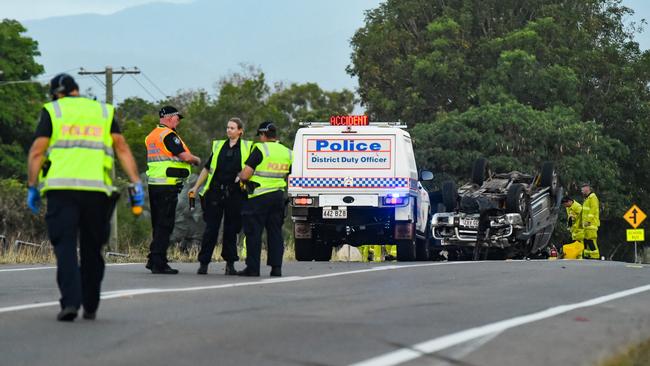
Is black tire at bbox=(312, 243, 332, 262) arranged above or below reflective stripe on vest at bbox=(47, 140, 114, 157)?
below

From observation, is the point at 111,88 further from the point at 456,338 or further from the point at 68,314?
the point at 456,338

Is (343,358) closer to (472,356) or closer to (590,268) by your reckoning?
(472,356)

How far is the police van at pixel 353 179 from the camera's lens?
25.4m

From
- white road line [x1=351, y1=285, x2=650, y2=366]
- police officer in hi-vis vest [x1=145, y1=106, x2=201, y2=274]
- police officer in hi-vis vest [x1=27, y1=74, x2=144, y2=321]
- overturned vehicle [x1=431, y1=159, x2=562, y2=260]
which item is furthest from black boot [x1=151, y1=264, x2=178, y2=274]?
overturned vehicle [x1=431, y1=159, x2=562, y2=260]

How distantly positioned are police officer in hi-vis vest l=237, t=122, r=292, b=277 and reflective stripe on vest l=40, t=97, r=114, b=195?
6029 mm

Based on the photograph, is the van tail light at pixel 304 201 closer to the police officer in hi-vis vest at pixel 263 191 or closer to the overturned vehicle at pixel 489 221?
the overturned vehicle at pixel 489 221

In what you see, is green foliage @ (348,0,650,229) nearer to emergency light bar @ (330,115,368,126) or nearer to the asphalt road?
emergency light bar @ (330,115,368,126)

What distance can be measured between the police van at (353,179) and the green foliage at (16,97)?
47.8 metres

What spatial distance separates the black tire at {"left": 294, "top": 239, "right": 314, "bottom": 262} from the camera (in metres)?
26.2

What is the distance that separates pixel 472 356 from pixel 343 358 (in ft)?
2.61

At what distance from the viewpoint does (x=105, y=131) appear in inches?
439

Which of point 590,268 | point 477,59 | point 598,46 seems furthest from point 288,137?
point 590,268

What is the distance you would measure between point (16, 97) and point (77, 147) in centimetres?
6449

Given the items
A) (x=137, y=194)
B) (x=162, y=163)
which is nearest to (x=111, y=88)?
(x=162, y=163)
